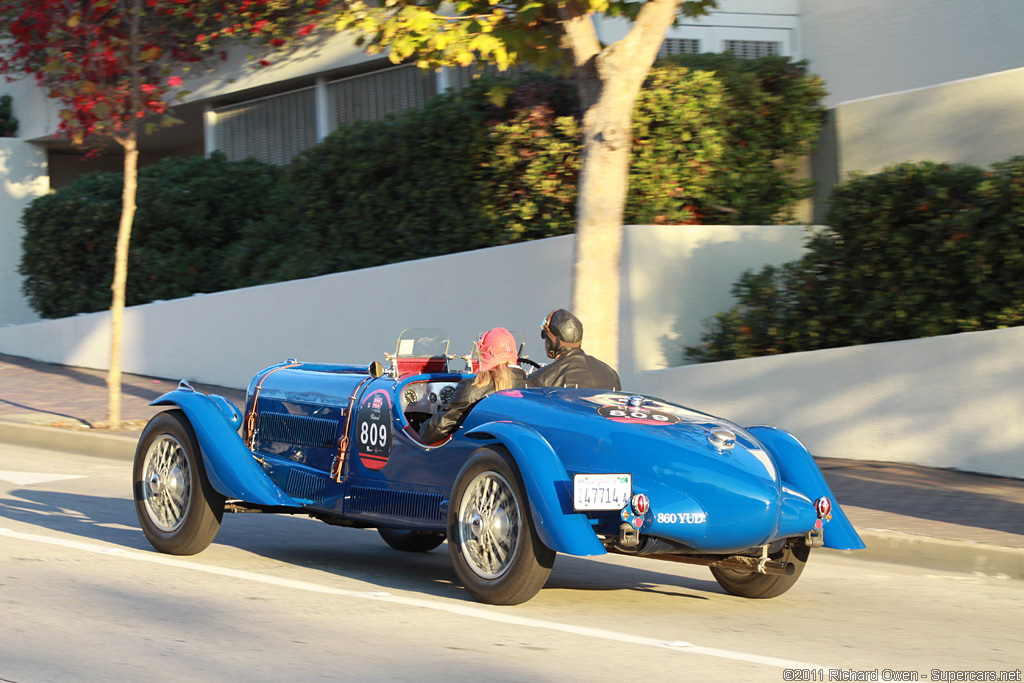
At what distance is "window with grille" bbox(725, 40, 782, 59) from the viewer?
15750mm

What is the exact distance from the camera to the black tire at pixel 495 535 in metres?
5.51

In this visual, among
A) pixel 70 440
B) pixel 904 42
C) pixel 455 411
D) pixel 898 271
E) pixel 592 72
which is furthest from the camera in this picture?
pixel 904 42

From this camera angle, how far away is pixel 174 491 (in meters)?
7.04

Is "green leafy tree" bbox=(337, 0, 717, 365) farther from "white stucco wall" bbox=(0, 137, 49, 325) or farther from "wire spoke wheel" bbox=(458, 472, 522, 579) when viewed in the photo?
"white stucco wall" bbox=(0, 137, 49, 325)

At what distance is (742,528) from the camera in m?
5.45

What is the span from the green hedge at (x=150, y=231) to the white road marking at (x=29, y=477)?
23.4 ft

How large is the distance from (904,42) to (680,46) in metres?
2.77

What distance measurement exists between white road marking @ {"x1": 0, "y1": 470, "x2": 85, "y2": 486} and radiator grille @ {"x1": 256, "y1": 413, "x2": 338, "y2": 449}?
335 cm

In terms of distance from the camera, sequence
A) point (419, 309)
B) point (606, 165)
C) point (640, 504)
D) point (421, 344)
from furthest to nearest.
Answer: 1. point (419, 309)
2. point (606, 165)
3. point (421, 344)
4. point (640, 504)

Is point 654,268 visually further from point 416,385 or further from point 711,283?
point 416,385

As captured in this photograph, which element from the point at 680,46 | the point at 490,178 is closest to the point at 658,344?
the point at 490,178

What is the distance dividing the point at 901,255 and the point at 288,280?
8298 millimetres

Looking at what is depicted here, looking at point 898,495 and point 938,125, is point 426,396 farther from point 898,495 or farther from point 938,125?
point 938,125

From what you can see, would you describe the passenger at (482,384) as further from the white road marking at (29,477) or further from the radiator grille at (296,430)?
the white road marking at (29,477)
